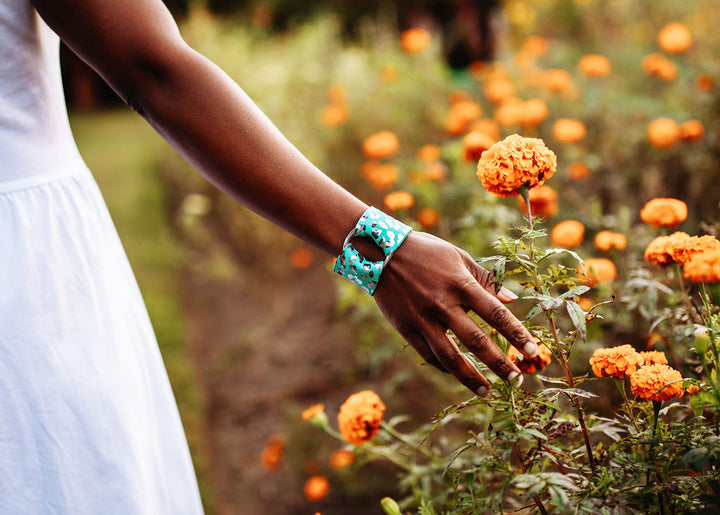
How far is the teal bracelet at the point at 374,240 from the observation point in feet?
2.41

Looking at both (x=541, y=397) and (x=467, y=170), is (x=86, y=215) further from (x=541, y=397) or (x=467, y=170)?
(x=467, y=170)

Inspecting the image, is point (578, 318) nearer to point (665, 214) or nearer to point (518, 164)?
point (518, 164)

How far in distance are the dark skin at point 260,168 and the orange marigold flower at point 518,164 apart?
0.16m

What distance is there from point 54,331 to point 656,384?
90 cm

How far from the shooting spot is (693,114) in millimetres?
2342

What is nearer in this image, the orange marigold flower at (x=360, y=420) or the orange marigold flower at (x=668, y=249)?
the orange marigold flower at (x=668, y=249)

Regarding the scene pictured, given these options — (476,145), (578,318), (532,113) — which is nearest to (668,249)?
(578,318)

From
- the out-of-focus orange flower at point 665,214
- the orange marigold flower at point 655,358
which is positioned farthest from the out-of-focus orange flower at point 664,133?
the orange marigold flower at point 655,358

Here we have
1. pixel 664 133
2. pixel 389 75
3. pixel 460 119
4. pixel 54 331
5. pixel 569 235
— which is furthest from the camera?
pixel 389 75

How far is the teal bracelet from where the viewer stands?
0.73 meters

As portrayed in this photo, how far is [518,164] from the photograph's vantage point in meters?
0.84

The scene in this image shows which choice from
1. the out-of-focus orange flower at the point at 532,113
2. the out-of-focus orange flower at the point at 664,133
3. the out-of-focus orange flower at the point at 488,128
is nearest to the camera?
the out-of-focus orange flower at the point at 664,133

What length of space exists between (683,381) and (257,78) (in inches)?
134

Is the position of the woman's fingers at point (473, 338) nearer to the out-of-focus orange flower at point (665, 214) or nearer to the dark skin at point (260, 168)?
the dark skin at point (260, 168)
